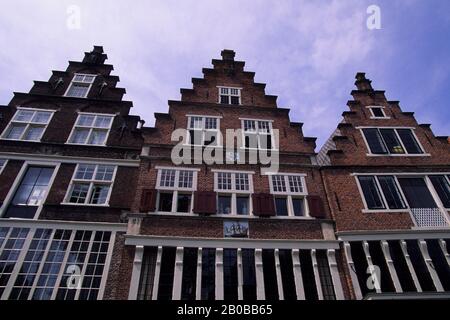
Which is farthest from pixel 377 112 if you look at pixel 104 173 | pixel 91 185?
pixel 91 185

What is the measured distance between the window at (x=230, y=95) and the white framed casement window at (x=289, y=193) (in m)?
6.07

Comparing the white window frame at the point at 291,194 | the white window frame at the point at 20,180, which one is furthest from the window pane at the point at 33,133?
the white window frame at the point at 291,194

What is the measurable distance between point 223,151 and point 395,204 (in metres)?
8.82

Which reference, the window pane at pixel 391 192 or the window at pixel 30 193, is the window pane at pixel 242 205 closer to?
the window pane at pixel 391 192

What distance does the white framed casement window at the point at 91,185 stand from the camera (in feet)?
40.1

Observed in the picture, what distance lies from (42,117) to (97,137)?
11.5 ft

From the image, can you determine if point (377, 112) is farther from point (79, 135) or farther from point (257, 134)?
point (79, 135)

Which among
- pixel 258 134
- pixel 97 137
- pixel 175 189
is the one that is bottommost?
pixel 175 189

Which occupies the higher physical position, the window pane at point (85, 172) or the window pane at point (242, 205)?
the window pane at point (85, 172)

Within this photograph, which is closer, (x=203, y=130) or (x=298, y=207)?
(x=298, y=207)

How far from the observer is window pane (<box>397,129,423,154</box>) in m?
15.1

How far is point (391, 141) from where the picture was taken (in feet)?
51.0

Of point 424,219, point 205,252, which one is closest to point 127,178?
point 205,252
